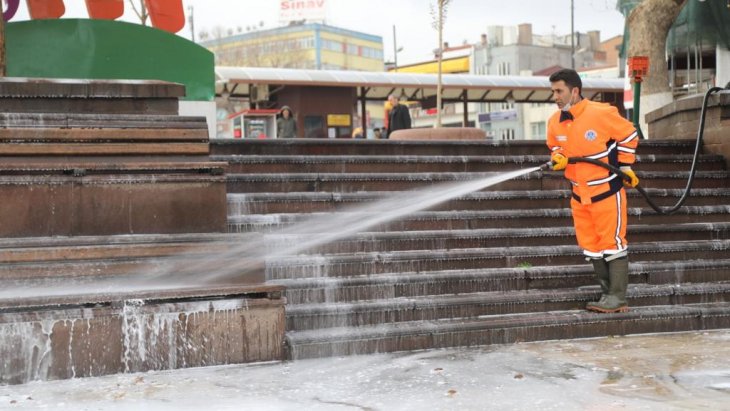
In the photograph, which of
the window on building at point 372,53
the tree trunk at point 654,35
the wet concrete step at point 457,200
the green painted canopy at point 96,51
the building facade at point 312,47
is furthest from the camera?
the window on building at point 372,53

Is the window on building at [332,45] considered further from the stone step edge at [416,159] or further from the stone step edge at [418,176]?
the stone step edge at [418,176]

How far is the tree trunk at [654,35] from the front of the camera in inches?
645

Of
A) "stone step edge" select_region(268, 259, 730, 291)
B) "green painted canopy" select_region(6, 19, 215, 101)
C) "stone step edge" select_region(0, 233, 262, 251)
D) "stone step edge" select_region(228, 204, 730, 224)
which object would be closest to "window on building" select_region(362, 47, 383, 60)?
"green painted canopy" select_region(6, 19, 215, 101)

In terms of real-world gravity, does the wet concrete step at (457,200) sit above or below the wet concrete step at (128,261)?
above

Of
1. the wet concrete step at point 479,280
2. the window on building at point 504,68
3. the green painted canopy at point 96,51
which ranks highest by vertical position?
the window on building at point 504,68

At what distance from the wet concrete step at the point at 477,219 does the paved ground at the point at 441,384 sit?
1.84 meters

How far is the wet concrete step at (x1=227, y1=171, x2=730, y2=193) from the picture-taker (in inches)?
324

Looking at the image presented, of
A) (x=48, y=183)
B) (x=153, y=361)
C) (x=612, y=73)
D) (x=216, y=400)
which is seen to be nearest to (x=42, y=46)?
(x=48, y=183)

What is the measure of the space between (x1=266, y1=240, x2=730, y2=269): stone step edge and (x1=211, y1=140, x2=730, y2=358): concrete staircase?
0.04ft

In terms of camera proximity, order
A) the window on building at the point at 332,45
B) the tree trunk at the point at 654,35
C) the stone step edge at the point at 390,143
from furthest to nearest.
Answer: the window on building at the point at 332,45 < the tree trunk at the point at 654,35 < the stone step edge at the point at 390,143

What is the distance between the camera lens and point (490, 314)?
679cm

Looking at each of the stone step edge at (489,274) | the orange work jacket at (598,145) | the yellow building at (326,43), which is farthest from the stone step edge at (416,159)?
the yellow building at (326,43)

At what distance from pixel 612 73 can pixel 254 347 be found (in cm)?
6695

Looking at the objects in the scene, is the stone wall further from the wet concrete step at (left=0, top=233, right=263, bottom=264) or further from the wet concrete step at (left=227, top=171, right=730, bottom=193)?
the wet concrete step at (left=0, top=233, right=263, bottom=264)
